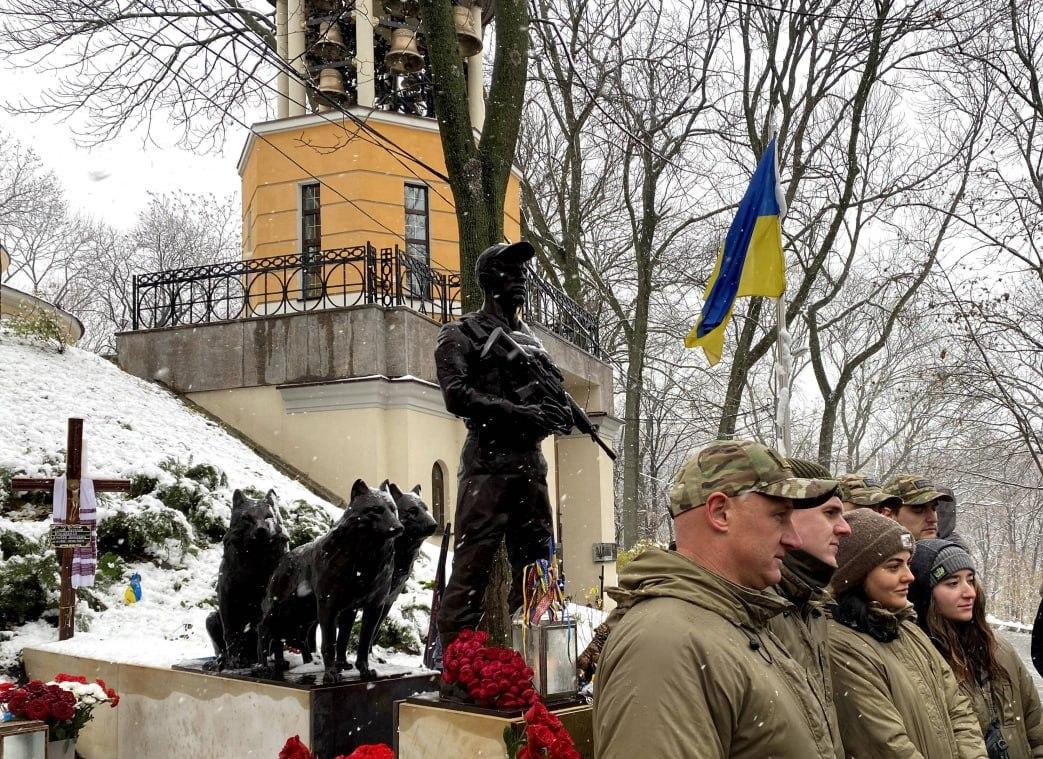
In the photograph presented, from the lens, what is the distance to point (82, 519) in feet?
31.3

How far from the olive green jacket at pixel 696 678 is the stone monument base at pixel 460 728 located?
6.43 feet

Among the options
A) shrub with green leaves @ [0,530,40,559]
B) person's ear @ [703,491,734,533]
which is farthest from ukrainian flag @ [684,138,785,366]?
person's ear @ [703,491,734,533]

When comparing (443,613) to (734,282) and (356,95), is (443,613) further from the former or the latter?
(356,95)

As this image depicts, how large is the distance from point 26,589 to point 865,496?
828 centimetres

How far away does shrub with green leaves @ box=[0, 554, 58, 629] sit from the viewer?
9.77 meters

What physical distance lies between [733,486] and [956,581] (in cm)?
258

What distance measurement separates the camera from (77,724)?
281 inches

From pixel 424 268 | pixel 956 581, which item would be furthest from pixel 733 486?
pixel 424 268

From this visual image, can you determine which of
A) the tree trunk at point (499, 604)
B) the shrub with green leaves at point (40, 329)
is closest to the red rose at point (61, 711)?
the tree trunk at point (499, 604)

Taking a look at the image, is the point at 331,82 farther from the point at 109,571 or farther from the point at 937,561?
the point at 937,561

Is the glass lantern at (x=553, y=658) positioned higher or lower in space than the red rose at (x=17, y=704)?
higher

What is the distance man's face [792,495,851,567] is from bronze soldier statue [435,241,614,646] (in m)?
2.26

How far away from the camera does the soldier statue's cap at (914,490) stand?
18.0 ft

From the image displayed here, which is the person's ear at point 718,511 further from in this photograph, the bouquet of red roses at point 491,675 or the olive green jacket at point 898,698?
the bouquet of red roses at point 491,675
